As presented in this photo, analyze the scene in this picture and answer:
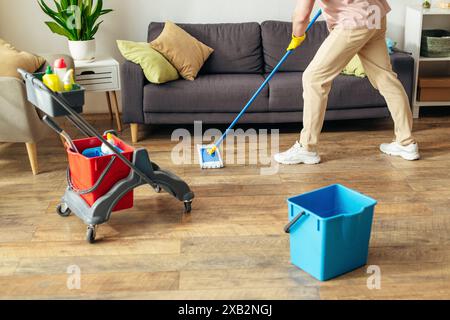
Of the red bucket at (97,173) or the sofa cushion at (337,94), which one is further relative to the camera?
the sofa cushion at (337,94)

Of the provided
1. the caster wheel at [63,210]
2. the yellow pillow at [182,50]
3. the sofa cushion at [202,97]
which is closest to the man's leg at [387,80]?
the sofa cushion at [202,97]

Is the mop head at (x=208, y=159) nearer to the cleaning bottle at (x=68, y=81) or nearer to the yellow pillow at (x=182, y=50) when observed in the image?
the yellow pillow at (x=182, y=50)

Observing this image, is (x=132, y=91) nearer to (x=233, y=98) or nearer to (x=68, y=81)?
(x=233, y=98)

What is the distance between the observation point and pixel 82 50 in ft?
14.1

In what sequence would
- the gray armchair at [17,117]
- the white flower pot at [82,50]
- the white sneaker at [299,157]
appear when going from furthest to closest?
1. the white flower pot at [82,50]
2. the white sneaker at [299,157]
3. the gray armchair at [17,117]

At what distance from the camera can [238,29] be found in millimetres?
4520

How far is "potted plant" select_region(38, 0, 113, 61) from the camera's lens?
4.21 metres

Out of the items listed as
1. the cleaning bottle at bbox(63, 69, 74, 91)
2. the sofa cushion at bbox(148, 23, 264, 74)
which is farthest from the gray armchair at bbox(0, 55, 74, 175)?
the sofa cushion at bbox(148, 23, 264, 74)

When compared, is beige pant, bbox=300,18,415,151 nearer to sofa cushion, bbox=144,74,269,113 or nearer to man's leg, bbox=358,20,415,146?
man's leg, bbox=358,20,415,146

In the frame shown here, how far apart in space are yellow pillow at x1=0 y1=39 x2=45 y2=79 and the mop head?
1.05 meters

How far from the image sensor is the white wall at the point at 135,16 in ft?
15.2

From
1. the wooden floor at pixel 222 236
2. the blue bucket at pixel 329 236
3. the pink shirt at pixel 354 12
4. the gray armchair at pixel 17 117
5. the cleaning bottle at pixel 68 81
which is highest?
the pink shirt at pixel 354 12

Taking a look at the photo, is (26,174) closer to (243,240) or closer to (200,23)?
(243,240)

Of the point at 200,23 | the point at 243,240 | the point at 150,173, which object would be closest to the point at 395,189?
the point at 243,240
